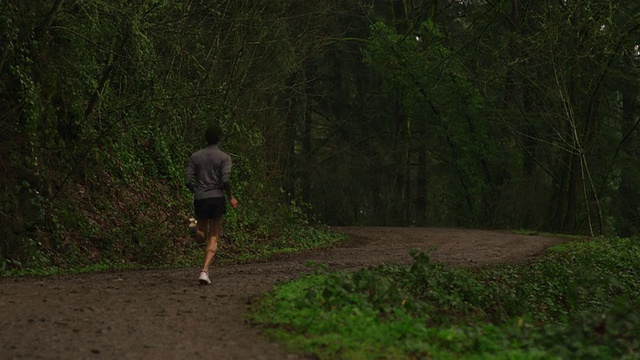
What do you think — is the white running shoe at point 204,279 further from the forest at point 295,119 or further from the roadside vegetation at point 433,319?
the forest at point 295,119

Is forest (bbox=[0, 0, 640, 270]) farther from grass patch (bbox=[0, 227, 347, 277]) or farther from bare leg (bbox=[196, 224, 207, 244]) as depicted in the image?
bare leg (bbox=[196, 224, 207, 244])

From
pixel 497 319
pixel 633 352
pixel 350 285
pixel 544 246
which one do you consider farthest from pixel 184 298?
pixel 544 246

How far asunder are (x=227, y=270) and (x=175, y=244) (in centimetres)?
392

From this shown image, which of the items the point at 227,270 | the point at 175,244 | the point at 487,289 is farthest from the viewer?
the point at 175,244

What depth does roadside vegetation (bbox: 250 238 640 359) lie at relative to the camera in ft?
25.7

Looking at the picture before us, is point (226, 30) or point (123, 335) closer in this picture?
point (123, 335)

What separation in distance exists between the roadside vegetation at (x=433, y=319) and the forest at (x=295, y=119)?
14.8 feet

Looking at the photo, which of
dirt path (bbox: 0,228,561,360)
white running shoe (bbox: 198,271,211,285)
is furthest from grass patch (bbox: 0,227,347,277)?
white running shoe (bbox: 198,271,211,285)

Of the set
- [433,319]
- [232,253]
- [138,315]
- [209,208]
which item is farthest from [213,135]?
[232,253]

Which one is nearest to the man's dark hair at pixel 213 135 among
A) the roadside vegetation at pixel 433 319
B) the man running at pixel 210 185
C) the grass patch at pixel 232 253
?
the man running at pixel 210 185

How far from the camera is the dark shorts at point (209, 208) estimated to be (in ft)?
41.2

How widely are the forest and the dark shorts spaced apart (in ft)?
13.1

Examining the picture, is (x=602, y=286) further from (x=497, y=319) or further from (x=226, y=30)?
(x=226, y=30)

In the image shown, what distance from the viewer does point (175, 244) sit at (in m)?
18.9
